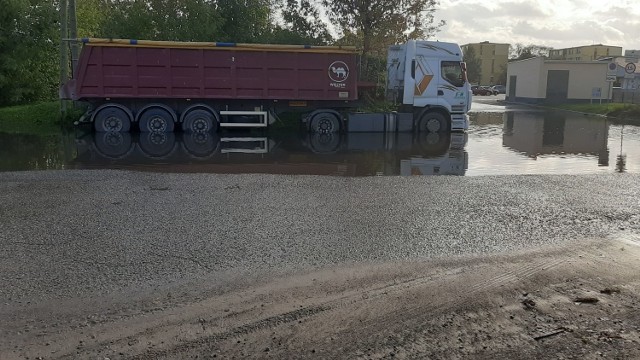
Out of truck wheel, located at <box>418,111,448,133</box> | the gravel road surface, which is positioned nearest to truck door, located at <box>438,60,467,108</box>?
truck wheel, located at <box>418,111,448,133</box>

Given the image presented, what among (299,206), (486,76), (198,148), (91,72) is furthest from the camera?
(486,76)

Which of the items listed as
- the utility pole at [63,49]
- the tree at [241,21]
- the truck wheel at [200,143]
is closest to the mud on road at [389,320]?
the truck wheel at [200,143]

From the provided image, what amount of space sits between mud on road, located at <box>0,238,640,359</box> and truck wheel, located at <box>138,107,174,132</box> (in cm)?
1509

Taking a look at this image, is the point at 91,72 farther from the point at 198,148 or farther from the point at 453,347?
the point at 453,347

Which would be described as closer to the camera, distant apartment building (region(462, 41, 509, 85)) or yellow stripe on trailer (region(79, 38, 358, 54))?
yellow stripe on trailer (region(79, 38, 358, 54))

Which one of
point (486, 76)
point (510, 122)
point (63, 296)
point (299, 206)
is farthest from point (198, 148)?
point (486, 76)

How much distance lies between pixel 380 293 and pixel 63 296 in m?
2.68

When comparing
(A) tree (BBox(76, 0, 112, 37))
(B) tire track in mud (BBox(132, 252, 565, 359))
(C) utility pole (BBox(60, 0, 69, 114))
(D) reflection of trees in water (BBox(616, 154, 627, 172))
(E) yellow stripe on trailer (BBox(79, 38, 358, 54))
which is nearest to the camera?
(B) tire track in mud (BBox(132, 252, 565, 359))

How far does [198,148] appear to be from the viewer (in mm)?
16406

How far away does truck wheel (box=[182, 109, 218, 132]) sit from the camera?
2000 centimetres

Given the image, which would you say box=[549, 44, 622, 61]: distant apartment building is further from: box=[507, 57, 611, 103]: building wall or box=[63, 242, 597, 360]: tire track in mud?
box=[63, 242, 597, 360]: tire track in mud

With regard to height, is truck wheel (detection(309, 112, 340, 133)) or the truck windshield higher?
the truck windshield

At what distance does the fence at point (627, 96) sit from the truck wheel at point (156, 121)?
1348 inches

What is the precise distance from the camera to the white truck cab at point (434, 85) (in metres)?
20.9
